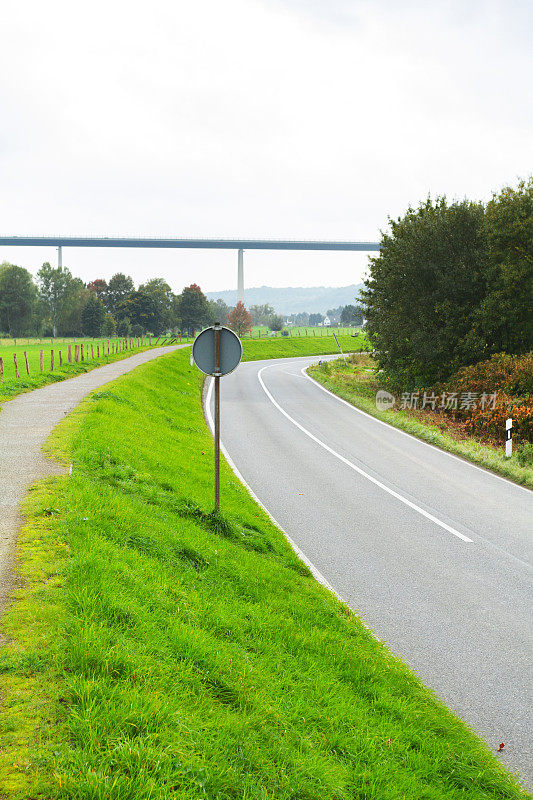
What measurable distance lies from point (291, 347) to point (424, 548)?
5700 centimetres

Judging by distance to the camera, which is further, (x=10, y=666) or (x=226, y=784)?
(x=10, y=666)

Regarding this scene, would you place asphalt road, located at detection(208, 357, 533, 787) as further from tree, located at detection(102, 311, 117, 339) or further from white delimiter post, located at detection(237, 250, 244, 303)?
white delimiter post, located at detection(237, 250, 244, 303)

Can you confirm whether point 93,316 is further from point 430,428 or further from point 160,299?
point 430,428

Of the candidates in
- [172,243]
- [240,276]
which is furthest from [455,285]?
[172,243]

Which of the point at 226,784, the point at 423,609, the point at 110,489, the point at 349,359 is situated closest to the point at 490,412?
the point at 423,609

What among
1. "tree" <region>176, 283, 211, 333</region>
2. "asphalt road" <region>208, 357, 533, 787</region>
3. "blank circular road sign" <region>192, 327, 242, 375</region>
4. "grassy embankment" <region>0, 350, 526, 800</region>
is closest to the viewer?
"grassy embankment" <region>0, 350, 526, 800</region>

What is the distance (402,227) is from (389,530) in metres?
19.6

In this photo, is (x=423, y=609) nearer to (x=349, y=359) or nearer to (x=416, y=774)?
(x=416, y=774)

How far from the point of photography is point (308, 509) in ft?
34.9

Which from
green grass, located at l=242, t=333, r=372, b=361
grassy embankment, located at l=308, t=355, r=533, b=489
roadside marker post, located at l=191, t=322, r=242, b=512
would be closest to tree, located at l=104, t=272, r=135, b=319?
green grass, located at l=242, t=333, r=372, b=361

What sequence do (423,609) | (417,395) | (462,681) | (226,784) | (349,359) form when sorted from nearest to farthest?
(226,784) < (462,681) < (423,609) < (417,395) < (349,359)

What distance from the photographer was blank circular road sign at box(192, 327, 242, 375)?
25.4 feet

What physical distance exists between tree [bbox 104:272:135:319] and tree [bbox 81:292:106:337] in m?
10.6

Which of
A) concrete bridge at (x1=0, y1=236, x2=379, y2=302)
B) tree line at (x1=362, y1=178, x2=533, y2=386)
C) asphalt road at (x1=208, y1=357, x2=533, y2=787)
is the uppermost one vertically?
concrete bridge at (x1=0, y1=236, x2=379, y2=302)
